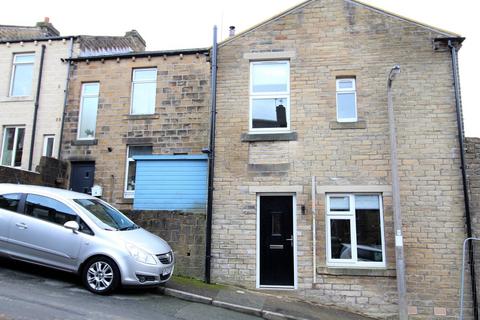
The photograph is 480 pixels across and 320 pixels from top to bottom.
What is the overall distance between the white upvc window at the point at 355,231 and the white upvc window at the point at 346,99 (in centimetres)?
203

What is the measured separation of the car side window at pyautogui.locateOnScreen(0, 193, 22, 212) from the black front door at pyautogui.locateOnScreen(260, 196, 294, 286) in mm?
5404

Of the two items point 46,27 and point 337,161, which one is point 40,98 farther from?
point 337,161

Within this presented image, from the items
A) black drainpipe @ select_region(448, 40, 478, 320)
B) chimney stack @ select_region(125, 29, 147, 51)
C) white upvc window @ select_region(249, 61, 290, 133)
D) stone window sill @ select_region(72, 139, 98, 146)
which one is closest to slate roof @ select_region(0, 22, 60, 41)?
chimney stack @ select_region(125, 29, 147, 51)

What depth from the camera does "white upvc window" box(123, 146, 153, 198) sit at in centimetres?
1391

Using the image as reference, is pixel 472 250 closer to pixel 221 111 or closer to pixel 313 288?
pixel 313 288

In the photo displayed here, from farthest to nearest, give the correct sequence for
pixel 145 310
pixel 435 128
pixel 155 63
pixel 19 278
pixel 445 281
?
pixel 155 63 → pixel 435 128 → pixel 445 281 → pixel 19 278 → pixel 145 310

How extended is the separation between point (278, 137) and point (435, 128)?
376cm

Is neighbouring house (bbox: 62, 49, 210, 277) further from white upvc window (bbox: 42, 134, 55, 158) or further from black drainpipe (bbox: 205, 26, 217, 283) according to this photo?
black drainpipe (bbox: 205, 26, 217, 283)

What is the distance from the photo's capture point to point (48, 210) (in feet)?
26.5

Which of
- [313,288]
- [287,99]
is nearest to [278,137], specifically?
[287,99]

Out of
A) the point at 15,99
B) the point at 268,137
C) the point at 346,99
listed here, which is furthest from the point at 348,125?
the point at 15,99

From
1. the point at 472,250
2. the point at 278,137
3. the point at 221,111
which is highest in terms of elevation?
the point at 221,111

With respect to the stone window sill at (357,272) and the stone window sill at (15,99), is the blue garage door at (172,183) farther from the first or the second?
the stone window sill at (15,99)

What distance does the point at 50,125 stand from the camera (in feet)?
50.0
